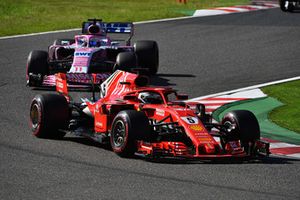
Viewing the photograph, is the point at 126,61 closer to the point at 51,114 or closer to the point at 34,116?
the point at 34,116

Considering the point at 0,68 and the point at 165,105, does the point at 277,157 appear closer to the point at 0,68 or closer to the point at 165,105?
the point at 165,105

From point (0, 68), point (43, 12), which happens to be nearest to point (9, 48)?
point (0, 68)

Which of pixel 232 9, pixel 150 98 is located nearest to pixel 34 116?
pixel 150 98

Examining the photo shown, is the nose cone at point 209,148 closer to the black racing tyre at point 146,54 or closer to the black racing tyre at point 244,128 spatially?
the black racing tyre at point 244,128

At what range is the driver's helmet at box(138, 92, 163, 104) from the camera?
560 inches

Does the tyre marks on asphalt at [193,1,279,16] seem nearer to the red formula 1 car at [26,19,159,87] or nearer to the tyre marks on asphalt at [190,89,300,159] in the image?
the red formula 1 car at [26,19,159,87]

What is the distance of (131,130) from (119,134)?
1.64 feet

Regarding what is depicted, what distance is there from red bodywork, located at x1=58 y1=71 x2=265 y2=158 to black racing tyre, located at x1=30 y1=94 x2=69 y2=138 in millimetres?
470

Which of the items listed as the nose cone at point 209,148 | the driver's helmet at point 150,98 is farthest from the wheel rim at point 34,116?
the nose cone at point 209,148

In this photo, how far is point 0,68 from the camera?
24641mm

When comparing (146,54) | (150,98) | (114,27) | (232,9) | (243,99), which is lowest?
(232,9)

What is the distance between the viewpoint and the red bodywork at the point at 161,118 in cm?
1313

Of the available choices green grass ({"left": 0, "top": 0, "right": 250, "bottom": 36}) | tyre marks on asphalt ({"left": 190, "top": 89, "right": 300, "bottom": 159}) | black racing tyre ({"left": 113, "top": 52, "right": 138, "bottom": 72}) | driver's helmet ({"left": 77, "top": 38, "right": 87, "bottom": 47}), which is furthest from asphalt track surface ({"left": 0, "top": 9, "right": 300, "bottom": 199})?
green grass ({"left": 0, "top": 0, "right": 250, "bottom": 36})

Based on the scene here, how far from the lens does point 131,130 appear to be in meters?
13.2
